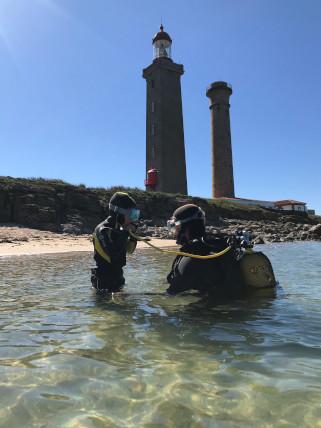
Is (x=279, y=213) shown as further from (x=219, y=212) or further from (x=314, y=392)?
(x=314, y=392)

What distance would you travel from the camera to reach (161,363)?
9.68ft

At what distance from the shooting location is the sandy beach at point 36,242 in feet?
55.9

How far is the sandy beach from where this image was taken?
55.9 ft

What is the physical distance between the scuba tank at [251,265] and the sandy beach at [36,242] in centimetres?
1259

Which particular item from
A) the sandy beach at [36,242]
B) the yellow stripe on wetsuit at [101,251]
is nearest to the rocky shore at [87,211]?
the sandy beach at [36,242]

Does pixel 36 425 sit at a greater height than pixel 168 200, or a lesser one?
lesser

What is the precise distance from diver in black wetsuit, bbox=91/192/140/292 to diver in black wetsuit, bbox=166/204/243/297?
2.57 ft

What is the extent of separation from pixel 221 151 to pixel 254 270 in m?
51.6

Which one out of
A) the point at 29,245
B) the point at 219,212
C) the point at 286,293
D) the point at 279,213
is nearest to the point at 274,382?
the point at 286,293

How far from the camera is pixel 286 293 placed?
Result: 236 inches

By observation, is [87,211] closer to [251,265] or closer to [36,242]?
[36,242]

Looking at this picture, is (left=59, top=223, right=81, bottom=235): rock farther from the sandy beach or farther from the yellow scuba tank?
the yellow scuba tank

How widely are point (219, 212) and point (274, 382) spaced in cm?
3364

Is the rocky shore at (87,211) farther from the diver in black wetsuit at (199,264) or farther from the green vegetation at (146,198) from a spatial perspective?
the diver in black wetsuit at (199,264)
